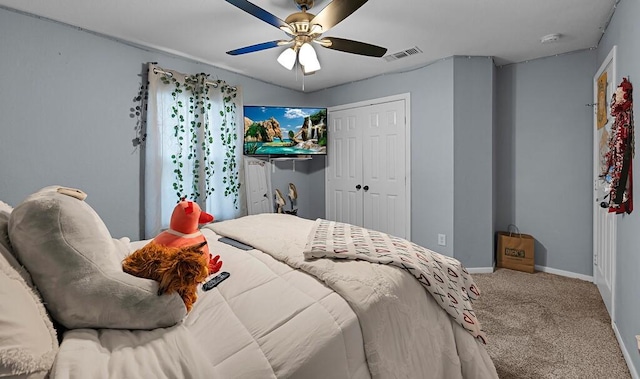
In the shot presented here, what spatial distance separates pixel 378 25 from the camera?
2.69 meters

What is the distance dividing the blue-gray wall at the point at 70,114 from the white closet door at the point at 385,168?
2.56 metres

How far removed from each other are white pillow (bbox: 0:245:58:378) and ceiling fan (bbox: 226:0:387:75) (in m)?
1.51

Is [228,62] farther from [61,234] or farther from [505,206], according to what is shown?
[505,206]

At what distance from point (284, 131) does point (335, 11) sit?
2.36 meters

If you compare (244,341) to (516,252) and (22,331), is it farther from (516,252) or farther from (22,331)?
(516,252)

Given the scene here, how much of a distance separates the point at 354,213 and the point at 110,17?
3.43m

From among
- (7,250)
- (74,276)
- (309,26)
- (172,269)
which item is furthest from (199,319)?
(309,26)

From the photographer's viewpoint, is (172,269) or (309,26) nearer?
(172,269)

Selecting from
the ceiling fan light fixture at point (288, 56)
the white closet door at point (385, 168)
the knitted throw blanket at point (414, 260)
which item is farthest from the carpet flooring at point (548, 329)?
the ceiling fan light fixture at point (288, 56)

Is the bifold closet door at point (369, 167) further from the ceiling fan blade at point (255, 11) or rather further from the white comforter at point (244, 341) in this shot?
the white comforter at point (244, 341)

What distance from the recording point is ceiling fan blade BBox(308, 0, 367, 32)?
5.57 feet

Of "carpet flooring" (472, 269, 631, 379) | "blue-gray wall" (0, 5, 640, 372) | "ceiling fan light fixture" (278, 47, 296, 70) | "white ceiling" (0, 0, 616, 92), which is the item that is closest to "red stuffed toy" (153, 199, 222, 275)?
"ceiling fan light fixture" (278, 47, 296, 70)

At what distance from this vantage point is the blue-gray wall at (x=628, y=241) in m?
1.77

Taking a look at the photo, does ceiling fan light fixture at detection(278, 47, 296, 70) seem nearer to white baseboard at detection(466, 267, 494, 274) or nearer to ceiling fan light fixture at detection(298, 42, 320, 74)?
ceiling fan light fixture at detection(298, 42, 320, 74)
